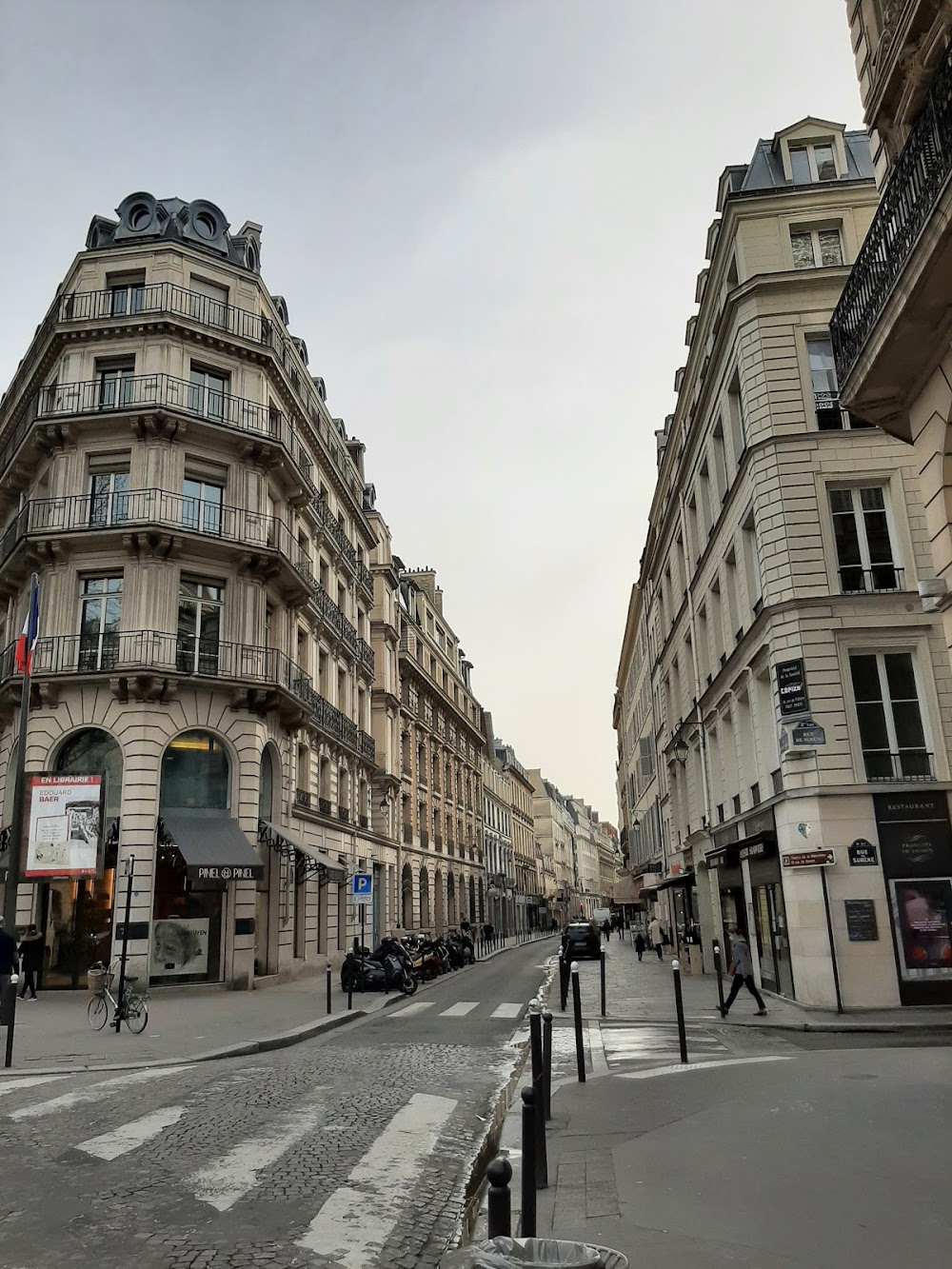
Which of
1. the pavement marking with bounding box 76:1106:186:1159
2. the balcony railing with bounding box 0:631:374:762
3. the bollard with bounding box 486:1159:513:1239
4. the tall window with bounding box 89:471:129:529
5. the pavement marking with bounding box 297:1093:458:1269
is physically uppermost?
the tall window with bounding box 89:471:129:529

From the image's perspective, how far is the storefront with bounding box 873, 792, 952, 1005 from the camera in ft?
52.7

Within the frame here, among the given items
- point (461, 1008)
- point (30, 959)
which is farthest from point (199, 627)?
point (461, 1008)

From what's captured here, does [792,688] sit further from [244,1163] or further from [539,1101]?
[244,1163]

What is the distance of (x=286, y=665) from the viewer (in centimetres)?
2719

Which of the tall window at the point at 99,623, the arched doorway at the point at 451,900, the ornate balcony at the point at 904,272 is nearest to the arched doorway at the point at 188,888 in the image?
the tall window at the point at 99,623

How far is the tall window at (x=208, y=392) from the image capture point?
85.5 feet

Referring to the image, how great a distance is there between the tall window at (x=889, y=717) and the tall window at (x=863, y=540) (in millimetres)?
1365

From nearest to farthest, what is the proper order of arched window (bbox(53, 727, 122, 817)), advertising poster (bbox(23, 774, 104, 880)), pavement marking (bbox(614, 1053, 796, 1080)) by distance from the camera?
pavement marking (bbox(614, 1053, 796, 1080)), advertising poster (bbox(23, 774, 104, 880)), arched window (bbox(53, 727, 122, 817))

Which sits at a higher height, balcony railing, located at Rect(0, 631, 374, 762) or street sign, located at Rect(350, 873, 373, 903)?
balcony railing, located at Rect(0, 631, 374, 762)

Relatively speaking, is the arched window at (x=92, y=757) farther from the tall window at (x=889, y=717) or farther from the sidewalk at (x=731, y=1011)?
the tall window at (x=889, y=717)

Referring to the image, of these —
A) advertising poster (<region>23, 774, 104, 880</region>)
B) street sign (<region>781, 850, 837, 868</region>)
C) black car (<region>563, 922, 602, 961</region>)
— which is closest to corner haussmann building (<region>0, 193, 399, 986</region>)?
advertising poster (<region>23, 774, 104, 880</region>)

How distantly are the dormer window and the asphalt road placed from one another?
1869cm

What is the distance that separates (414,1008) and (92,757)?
32.9ft

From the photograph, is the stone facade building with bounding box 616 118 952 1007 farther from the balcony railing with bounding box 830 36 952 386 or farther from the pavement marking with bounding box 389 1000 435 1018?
the balcony railing with bounding box 830 36 952 386
